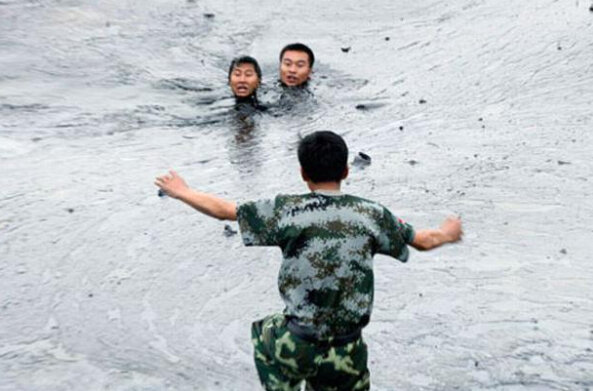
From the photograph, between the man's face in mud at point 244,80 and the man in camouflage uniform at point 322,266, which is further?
the man's face in mud at point 244,80

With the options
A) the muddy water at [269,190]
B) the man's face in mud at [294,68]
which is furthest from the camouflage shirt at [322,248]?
the man's face in mud at [294,68]

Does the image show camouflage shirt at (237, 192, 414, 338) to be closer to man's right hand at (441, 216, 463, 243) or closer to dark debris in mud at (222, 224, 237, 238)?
man's right hand at (441, 216, 463, 243)

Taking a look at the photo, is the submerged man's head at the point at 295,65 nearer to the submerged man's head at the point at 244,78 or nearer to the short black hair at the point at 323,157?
the submerged man's head at the point at 244,78

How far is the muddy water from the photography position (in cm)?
415

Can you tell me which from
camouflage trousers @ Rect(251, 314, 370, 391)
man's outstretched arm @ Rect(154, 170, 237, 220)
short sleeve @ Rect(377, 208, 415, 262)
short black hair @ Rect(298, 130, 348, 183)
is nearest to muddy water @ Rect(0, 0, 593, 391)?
camouflage trousers @ Rect(251, 314, 370, 391)

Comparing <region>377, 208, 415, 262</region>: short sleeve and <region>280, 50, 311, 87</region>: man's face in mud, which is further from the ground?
<region>280, 50, 311, 87</region>: man's face in mud

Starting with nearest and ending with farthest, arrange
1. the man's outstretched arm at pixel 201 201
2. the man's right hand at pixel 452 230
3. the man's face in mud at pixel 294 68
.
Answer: the man's outstretched arm at pixel 201 201 < the man's right hand at pixel 452 230 < the man's face in mud at pixel 294 68

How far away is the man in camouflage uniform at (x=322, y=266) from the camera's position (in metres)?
2.95

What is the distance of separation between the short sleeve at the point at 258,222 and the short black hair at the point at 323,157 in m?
0.19

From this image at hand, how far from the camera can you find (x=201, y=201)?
310cm

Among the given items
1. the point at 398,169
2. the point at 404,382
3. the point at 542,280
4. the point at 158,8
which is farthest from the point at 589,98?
the point at 158,8

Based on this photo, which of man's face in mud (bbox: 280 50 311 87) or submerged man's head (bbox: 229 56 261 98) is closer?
submerged man's head (bbox: 229 56 261 98)

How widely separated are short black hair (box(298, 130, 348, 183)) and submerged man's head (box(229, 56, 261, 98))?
6.41 metres

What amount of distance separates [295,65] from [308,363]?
737cm
